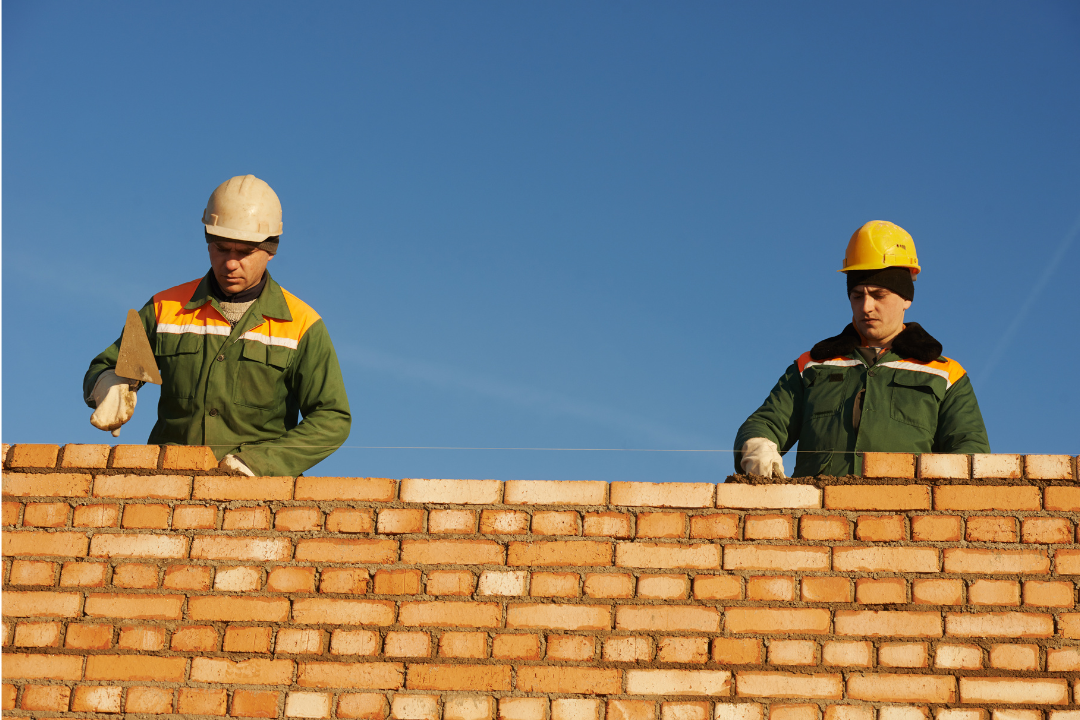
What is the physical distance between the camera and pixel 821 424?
4125 millimetres

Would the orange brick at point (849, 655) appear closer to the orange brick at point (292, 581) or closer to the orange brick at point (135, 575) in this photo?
the orange brick at point (292, 581)

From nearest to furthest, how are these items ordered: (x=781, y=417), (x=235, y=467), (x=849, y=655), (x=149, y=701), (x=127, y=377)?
1. (x=849, y=655)
2. (x=149, y=701)
3. (x=235, y=467)
4. (x=127, y=377)
5. (x=781, y=417)

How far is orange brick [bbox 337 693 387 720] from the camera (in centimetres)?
337

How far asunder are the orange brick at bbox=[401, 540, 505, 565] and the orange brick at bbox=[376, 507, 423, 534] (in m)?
0.06

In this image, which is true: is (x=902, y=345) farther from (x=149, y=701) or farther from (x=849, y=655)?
(x=149, y=701)

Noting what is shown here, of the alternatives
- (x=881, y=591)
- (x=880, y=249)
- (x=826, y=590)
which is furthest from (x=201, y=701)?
(x=880, y=249)

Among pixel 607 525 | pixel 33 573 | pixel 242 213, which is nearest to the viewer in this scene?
pixel 607 525

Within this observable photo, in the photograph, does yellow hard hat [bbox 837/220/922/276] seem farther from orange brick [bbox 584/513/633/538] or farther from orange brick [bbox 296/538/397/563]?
orange brick [bbox 296/538/397/563]

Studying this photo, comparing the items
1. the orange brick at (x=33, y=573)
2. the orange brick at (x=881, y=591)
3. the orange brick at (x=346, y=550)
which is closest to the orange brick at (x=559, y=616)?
the orange brick at (x=346, y=550)

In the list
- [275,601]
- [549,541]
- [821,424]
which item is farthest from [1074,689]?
[275,601]

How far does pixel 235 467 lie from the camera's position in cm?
378

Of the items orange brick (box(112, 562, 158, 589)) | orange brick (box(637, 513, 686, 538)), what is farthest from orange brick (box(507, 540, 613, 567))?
orange brick (box(112, 562, 158, 589))

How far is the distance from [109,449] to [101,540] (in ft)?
1.09

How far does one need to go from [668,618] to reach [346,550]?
1.07m
